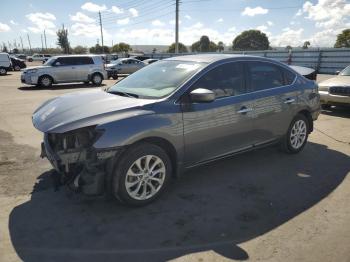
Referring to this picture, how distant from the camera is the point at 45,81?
1809cm

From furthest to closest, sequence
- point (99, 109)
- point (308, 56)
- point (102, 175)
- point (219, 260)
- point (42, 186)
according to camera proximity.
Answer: point (308, 56)
point (42, 186)
point (99, 109)
point (102, 175)
point (219, 260)

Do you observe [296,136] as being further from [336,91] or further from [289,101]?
[336,91]

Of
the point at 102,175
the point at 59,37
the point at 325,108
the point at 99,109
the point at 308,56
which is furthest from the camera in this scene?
the point at 59,37

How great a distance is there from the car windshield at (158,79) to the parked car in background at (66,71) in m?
14.0

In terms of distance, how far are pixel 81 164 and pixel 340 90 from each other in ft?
25.0

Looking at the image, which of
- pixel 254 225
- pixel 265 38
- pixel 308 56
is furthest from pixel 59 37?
pixel 254 225

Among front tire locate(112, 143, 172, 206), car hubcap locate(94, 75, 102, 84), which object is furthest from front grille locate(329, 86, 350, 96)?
car hubcap locate(94, 75, 102, 84)

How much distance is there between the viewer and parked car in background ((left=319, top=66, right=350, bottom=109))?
9.09 m

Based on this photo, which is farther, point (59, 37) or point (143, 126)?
point (59, 37)

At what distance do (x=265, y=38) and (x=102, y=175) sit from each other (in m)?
89.9

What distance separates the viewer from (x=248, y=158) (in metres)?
5.88

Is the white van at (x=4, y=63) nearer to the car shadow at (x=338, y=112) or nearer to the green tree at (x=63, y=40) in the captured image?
the car shadow at (x=338, y=112)

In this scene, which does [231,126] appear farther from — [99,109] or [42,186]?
[42,186]

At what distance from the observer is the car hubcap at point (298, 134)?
6.00 m
